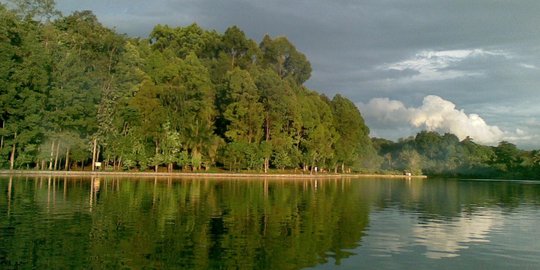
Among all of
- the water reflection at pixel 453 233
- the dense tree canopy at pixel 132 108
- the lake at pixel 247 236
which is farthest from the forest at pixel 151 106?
the water reflection at pixel 453 233

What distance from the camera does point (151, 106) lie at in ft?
266

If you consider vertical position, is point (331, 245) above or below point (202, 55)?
below

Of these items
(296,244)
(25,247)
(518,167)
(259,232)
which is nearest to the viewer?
(25,247)

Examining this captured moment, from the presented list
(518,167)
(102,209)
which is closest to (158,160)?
(102,209)

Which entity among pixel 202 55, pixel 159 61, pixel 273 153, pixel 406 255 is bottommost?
pixel 406 255

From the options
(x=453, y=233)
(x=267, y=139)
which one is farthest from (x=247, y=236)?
(x=267, y=139)

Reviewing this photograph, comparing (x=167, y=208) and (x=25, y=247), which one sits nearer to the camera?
(x=25, y=247)

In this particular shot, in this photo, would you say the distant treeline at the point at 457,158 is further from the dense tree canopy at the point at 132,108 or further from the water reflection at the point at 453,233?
the water reflection at the point at 453,233

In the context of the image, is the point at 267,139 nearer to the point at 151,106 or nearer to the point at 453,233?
the point at 151,106

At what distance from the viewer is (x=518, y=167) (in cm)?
13875

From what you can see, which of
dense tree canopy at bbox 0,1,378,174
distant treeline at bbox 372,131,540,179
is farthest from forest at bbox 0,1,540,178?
A: distant treeline at bbox 372,131,540,179

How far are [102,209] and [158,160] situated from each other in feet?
173

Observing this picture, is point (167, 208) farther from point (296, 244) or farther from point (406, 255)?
point (406, 255)

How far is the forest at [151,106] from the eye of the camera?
68.7 meters
